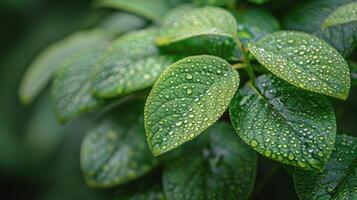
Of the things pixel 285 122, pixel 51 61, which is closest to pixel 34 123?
pixel 51 61

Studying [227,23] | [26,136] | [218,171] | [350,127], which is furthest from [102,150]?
[26,136]

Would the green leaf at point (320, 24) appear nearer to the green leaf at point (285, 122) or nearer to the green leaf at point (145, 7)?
the green leaf at point (285, 122)

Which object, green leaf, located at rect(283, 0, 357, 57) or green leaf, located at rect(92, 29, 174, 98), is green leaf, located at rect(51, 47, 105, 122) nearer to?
green leaf, located at rect(92, 29, 174, 98)

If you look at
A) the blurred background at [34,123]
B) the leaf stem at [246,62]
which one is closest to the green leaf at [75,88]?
the leaf stem at [246,62]

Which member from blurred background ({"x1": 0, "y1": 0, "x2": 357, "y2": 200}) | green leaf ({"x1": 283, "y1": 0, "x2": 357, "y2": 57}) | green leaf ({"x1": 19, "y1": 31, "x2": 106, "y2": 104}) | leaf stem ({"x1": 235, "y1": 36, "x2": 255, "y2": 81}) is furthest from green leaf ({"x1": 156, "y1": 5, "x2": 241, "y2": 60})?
blurred background ({"x1": 0, "y1": 0, "x2": 357, "y2": 200})

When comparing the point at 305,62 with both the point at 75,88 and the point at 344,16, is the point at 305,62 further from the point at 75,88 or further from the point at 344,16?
the point at 75,88
